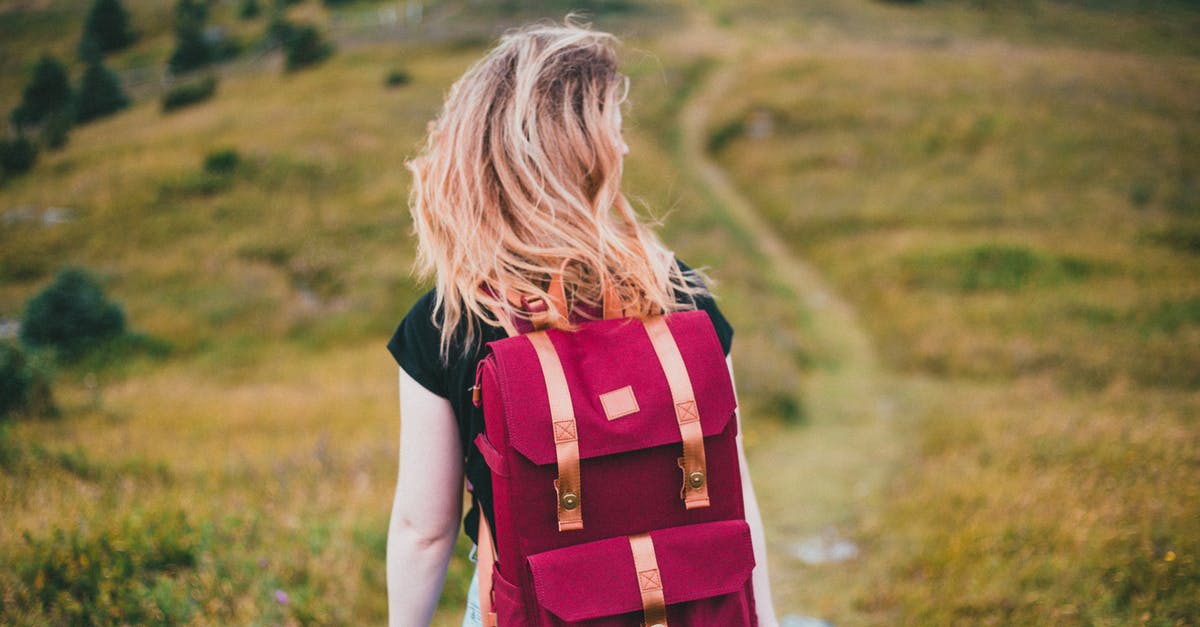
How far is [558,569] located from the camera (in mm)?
1765

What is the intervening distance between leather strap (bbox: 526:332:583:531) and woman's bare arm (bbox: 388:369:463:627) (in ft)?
1.56

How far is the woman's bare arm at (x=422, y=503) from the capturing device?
82.7 inches

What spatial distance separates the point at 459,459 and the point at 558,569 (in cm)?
57

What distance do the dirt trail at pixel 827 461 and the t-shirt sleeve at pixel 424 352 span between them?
4.11 metres

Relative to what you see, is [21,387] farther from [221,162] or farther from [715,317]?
[221,162]

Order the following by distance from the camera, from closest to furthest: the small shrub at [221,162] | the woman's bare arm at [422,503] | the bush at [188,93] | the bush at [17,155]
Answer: the woman's bare arm at [422,503]
the bush at [17,155]
the small shrub at [221,162]
the bush at [188,93]

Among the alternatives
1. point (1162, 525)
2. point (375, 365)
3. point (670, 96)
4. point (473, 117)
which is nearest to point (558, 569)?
point (473, 117)

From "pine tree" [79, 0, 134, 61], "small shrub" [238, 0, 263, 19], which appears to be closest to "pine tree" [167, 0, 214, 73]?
"small shrub" [238, 0, 263, 19]

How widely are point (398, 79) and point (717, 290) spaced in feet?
55.9

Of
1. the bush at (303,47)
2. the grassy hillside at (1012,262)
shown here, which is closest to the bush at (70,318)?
the grassy hillside at (1012,262)

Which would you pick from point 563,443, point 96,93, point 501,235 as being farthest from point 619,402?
point 96,93

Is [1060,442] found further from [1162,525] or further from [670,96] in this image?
[670,96]

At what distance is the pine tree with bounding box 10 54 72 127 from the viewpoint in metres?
15.0

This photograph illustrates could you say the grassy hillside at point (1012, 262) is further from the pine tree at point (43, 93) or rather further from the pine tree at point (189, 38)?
the pine tree at point (43, 93)
